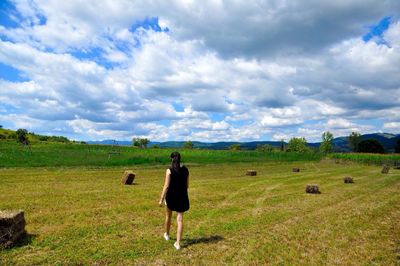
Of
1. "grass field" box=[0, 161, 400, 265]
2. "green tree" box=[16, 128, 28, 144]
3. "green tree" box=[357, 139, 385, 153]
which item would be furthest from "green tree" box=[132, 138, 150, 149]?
"grass field" box=[0, 161, 400, 265]

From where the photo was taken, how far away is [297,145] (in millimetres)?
170375

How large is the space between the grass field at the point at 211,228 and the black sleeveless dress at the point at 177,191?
1334 mm

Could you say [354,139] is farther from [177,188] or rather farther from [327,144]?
[177,188]

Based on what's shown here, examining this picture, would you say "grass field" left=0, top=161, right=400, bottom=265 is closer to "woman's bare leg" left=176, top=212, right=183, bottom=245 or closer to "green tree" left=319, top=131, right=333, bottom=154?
"woman's bare leg" left=176, top=212, right=183, bottom=245

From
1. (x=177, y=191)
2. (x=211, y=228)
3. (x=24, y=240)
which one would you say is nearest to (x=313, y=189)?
(x=211, y=228)

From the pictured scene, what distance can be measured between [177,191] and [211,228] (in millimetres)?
3181

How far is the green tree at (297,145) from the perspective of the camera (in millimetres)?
168125

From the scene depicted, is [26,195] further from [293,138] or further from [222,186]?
[293,138]

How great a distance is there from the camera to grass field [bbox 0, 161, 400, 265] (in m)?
9.64

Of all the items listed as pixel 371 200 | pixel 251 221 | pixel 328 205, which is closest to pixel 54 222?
pixel 251 221

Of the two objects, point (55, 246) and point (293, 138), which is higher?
point (293, 138)

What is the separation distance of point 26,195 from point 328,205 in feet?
57.6

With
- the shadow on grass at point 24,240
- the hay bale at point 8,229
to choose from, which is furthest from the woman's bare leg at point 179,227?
the hay bale at point 8,229

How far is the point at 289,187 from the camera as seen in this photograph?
2572 cm
